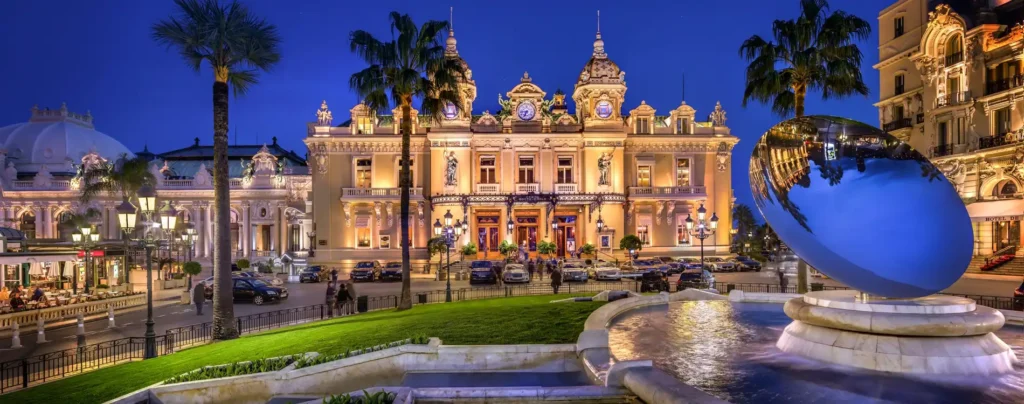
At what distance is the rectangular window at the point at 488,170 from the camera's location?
52625 millimetres

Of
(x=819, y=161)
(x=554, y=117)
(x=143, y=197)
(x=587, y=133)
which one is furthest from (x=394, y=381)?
(x=554, y=117)

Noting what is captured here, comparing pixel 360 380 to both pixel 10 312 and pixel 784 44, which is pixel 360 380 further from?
pixel 10 312

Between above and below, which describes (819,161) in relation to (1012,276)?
above

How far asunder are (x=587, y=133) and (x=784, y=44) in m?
29.1

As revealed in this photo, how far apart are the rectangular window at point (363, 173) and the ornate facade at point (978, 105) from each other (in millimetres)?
42048

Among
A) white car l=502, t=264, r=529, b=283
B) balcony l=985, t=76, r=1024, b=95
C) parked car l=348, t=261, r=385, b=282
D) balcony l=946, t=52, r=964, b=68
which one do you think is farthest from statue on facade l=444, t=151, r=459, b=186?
balcony l=985, t=76, r=1024, b=95

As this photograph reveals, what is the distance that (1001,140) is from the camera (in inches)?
1422

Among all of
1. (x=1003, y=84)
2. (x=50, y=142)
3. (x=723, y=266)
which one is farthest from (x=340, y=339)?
(x=50, y=142)

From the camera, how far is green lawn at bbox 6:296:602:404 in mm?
12477

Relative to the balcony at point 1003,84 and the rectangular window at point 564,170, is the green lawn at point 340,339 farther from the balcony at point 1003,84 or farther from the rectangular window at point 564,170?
the rectangular window at point 564,170

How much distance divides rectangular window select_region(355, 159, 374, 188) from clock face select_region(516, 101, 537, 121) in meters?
13.6

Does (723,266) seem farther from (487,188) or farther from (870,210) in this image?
(870,210)

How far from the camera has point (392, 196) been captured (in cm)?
5200

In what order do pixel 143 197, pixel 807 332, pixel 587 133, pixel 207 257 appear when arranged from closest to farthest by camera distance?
1. pixel 807 332
2. pixel 143 197
3. pixel 587 133
4. pixel 207 257
